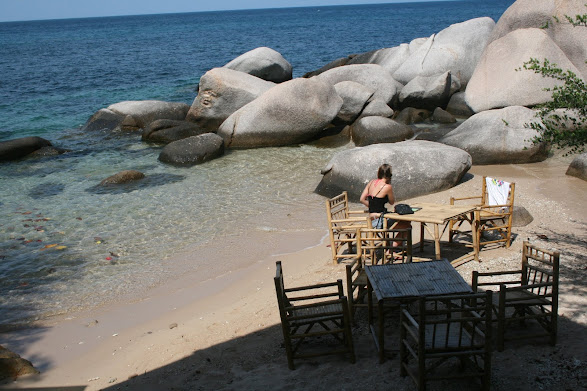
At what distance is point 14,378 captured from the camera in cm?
566

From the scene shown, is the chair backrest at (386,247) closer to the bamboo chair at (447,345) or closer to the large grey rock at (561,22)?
the bamboo chair at (447,345)

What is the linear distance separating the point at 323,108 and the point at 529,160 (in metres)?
5.53

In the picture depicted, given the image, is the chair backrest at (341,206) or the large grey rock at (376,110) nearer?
the chair backrest at (341,206)

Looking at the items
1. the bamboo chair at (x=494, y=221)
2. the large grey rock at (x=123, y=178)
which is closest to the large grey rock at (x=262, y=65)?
the large grey rock at (x=123, y=178)

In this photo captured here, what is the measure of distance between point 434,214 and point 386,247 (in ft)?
3.69

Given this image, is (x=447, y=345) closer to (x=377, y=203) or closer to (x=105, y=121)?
(x=377, y=203)

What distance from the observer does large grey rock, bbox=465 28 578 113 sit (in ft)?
48.6

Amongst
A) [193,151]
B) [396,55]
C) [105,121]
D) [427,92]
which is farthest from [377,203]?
[396,55]

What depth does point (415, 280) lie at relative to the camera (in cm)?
507

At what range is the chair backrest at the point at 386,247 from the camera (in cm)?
629

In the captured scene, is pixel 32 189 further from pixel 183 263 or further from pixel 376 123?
pixel 376 123

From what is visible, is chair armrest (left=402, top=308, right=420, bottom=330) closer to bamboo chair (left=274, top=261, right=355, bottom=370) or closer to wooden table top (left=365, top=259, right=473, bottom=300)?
wooden table top (left=365, top=259, right=473, bottom=300)

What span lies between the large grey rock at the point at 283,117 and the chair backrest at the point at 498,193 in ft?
25.1

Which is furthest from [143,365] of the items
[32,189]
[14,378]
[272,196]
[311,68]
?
[311,68]
